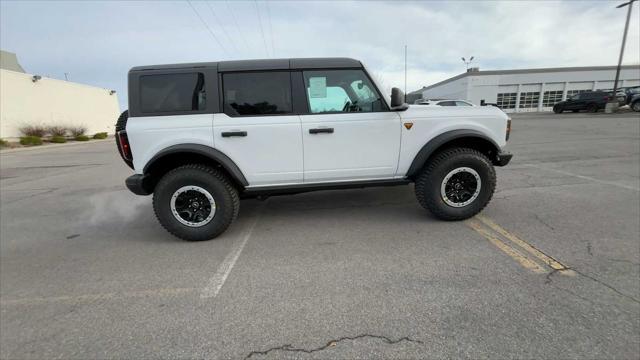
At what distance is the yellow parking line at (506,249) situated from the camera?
2.65m

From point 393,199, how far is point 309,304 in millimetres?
2703

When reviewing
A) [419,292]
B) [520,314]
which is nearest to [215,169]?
[419,292]

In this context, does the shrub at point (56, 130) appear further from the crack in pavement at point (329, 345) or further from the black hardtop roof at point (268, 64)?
the crack in pavement at point (329, 345)

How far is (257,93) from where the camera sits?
335 centimetres

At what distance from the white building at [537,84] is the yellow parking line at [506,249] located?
42944mm

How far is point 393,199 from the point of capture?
4613mm

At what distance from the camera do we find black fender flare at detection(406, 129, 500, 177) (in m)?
3.47

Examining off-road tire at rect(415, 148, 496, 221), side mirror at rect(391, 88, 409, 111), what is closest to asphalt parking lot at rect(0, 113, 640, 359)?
off-road tire at rect(415, 148, 496, 221)

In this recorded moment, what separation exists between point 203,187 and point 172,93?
110 cm

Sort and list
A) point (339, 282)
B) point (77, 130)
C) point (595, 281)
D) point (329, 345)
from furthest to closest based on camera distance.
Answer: point (77, 130) → point (339, 282) → point (595, 281) → point (329, 345)

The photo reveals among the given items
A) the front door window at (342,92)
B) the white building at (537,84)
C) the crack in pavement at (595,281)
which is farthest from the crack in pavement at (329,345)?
the white building at (537,84)

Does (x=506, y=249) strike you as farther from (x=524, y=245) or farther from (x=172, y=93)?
(x=172, y=93)

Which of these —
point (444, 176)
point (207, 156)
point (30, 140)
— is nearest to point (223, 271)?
point (207, 156)

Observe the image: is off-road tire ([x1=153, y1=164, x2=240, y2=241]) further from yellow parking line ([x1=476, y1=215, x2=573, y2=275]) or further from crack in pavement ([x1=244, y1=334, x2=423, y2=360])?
yellow parking line ([x1=476, y1=215, x2=573, y2=275])
